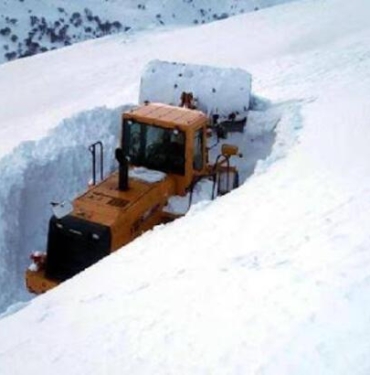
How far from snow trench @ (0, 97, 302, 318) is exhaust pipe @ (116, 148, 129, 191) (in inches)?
86.7

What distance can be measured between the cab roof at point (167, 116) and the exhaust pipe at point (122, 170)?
→ 0.83 m

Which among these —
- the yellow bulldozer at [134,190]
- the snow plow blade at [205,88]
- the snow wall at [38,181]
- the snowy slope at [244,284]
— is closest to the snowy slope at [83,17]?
the snow wall at [38,181]

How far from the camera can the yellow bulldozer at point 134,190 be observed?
8984 mm

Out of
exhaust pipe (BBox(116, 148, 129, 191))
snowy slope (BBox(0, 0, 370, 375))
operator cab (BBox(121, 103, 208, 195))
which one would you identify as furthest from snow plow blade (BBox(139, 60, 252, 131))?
exhaust pipe (BBox(116, 148, 129, 191))

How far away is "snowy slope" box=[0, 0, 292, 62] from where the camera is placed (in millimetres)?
35188

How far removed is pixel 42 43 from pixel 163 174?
89.3ft

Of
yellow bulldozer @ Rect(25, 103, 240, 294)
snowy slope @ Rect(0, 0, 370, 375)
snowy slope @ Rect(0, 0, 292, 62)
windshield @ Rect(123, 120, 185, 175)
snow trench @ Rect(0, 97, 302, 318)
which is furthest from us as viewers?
snowy slope @ Rect(0, 0, 292, 62)

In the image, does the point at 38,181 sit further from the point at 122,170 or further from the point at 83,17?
the point at 83,17

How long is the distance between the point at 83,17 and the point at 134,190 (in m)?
31.3

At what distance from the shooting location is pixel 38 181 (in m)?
12.1

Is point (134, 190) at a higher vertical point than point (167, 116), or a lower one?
lower

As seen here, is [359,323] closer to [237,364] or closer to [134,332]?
[237,364]

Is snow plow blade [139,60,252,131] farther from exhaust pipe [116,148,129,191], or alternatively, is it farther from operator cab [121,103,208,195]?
exhaust pipe [116,148,129,191]

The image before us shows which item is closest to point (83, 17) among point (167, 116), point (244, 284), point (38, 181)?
point (38, 181)
